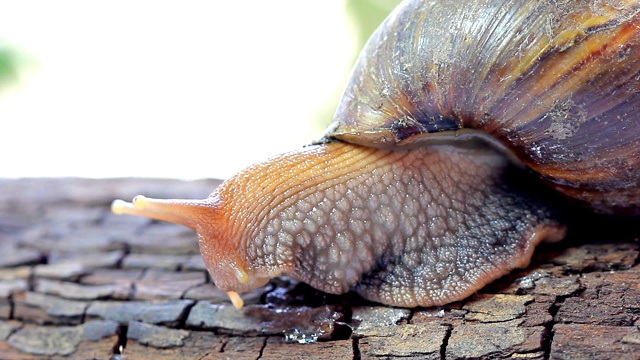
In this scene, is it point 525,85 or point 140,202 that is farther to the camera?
point 140,202

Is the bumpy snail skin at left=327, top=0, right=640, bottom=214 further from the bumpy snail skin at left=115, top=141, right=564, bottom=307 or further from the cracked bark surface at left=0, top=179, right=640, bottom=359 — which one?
the cracked bark surface at left=0, top=179, right=640, bottom=359

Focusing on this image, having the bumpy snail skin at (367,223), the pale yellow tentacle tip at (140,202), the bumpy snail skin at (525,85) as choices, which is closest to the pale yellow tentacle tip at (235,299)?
the bumpy snail skin at (367,223)

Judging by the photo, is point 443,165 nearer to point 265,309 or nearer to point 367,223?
point 367,223

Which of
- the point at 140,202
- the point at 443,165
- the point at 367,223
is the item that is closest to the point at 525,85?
the point at 443,165

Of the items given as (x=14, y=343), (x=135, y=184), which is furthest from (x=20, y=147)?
(x=14, y=343)

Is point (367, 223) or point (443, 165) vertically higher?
point (443, 165)

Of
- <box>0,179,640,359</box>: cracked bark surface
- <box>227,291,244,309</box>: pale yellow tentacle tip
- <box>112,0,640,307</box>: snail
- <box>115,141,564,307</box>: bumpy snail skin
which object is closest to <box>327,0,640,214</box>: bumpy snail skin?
<box>112,0,640,307</box>: snail

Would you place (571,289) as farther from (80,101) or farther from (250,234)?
(80,101)

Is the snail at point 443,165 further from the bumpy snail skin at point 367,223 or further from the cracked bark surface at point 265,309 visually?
the cracked bark surface at point 265,309
